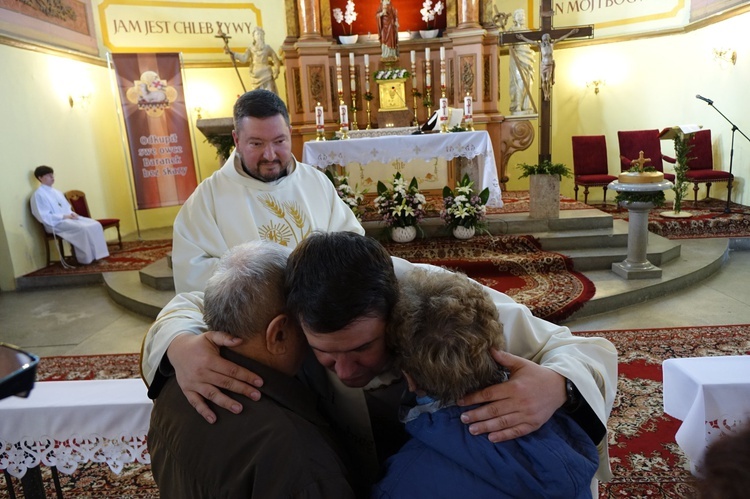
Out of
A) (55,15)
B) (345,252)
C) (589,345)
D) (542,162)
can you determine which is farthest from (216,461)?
(55,15)

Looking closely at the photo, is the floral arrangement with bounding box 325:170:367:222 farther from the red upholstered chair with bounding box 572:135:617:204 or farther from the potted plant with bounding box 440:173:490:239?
the red upholstered chair with bounding box 572:135:617:204

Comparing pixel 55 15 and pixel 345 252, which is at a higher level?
pixel 55 15

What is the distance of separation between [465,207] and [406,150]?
3.14ft

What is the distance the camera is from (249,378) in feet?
3.55

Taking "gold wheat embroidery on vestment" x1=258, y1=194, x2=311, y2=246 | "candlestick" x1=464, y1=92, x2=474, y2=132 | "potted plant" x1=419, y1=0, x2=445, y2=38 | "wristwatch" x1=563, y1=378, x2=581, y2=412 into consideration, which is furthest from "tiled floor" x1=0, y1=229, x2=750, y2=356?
"potted plant" x1=419, y1=0, x2=445, y2=38

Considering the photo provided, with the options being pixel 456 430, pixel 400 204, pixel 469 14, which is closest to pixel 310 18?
pixel 469 14

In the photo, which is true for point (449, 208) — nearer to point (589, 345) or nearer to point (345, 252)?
point (589, 345)

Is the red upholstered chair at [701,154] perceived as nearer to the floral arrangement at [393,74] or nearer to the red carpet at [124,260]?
the floral arrangement at [393,74]

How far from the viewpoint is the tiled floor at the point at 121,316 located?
4.23m

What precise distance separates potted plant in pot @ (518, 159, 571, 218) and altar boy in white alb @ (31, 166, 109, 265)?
18.1ft

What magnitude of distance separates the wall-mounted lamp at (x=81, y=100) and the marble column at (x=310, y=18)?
3474 mm

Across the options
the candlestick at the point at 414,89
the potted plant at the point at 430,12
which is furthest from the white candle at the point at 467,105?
→ the potted plant at the point at 430,12

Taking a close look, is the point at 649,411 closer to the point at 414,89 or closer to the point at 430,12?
the point at 414,89

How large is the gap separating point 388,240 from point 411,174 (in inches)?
95.0
